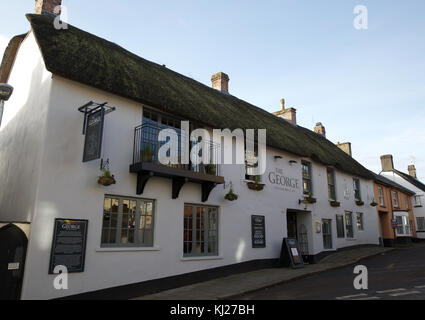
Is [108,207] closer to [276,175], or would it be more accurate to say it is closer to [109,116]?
[109,116]

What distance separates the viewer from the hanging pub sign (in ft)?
24.7

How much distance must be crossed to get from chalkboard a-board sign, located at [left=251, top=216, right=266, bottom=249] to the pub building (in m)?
0.04

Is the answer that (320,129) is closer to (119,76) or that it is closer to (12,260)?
(119,76)

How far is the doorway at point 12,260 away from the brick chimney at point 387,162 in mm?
36088

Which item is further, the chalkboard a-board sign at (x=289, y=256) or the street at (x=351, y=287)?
the chalkboard a-board sign at (x=289, y=256)

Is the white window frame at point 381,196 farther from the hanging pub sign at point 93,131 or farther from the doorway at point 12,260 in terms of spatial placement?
the doorway at point 12,260

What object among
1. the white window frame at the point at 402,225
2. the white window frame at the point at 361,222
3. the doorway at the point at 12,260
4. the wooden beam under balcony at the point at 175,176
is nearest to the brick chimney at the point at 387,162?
the white window frame at the point at 402,225

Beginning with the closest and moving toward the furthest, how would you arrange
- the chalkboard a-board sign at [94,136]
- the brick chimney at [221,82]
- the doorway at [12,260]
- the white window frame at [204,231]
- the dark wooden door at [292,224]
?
1. the doorway at [12,260]
2. the chalkboard a-board sign at [94,136]
3. the white window frame at [204,231]
4. the dark wooden door at [292,224]
5. the brick chimney at [221,82]

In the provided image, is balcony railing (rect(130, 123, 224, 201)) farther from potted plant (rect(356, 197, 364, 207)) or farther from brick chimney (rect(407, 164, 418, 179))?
brick chimney (rect(407, 164, 418, 179))

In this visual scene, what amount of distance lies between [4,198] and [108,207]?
333 cm

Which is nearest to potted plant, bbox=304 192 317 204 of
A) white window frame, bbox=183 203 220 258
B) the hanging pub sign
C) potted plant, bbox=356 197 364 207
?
potted plant, bbox=356 197 364 207

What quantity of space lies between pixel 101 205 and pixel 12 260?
2.18m

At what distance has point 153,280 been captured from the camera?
29.7 feet

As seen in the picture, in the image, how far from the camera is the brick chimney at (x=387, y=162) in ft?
116
